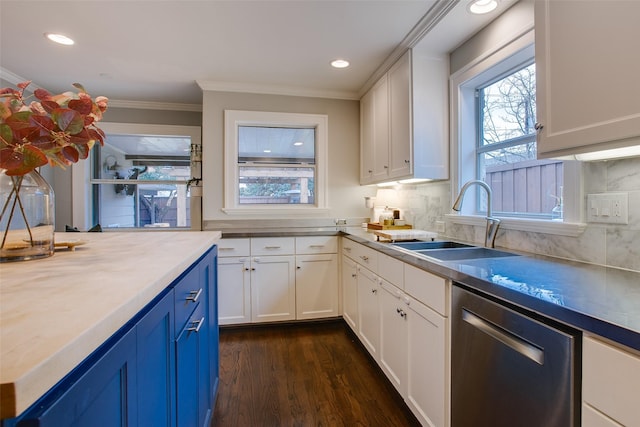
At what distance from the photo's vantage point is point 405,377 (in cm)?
168

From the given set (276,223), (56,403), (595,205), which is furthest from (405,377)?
(276,223)

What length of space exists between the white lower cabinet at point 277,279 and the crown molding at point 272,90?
1.50 m

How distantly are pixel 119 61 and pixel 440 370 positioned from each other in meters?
3.17

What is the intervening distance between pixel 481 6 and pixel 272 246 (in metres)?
2.31

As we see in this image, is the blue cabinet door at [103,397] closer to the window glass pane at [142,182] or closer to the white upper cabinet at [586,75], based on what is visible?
the white upper cabinet at [586,75]

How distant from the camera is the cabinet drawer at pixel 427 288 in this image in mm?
1334

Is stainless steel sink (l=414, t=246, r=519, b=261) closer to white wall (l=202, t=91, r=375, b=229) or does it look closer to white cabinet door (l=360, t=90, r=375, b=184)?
white cabinet door (l=360, t=90, r=375, b=184)

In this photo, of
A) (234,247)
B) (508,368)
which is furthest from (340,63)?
(508,368)

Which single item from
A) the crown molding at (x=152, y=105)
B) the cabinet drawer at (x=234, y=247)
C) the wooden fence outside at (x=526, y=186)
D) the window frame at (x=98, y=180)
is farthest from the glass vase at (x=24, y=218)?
the crown molding at (x=152, y=105)

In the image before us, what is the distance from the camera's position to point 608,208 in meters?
1.26

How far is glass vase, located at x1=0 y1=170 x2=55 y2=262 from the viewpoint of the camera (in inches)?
37.1

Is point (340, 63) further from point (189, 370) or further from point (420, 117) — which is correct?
point (189, 370)

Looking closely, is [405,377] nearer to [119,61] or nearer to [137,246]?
[137,246]

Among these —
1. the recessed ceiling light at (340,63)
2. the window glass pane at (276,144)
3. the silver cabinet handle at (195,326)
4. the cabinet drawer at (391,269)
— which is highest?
the recessed ceiling light at (340,63)
